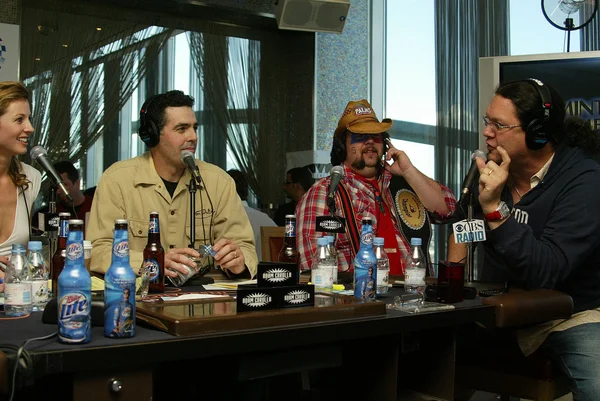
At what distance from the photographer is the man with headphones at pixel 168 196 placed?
8.65 ft

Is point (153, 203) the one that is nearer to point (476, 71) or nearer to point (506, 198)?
point (506, 198)

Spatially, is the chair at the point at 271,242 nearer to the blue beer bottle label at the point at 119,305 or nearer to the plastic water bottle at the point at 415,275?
the plastic water bottle at the point at 415,275

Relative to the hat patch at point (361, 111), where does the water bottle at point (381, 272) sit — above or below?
below

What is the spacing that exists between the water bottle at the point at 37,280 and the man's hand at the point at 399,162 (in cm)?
174

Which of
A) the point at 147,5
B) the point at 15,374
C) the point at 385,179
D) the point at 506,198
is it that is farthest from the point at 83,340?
the point at 147,5

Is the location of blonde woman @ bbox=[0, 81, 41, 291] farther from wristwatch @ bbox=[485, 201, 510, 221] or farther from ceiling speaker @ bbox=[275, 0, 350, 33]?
ceiling speaker @ bbox=[275, 0, 350, 33]

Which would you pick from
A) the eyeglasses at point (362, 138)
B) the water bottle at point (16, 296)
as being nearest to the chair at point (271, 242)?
the eyeglasses at point (362, 138)

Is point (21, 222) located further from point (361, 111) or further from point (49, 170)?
point (361, 111)

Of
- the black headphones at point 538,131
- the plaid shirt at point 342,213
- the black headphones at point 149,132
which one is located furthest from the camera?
the plaid shirt at point 342,213

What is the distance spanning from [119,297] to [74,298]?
0.10 meters

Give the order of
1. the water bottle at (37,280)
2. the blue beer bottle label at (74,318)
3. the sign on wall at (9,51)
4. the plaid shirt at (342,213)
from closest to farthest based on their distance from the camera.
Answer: the blue beer bottle label at (74,318)
the water bottle at (37,280)
the plaid shirt at (342,213)
the sign on wall at (9,51)

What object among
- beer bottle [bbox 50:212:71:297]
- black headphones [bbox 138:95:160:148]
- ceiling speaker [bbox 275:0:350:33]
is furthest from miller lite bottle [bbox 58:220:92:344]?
ceiling speaker [bbox 275:0:350:33]

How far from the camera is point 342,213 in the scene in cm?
300

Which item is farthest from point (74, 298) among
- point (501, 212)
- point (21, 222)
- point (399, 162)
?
point (399, 162)
